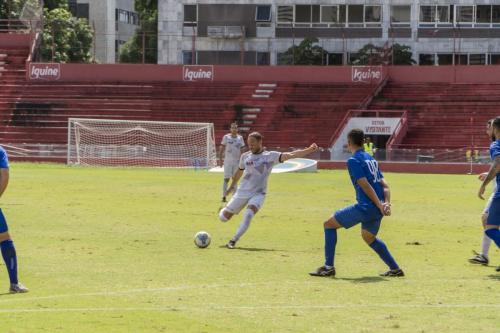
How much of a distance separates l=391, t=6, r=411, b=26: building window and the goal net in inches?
836

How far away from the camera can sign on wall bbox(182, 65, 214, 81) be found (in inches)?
2724

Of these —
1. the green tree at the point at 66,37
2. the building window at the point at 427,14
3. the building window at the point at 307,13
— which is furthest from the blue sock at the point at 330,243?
the green tree at the point at 66,37

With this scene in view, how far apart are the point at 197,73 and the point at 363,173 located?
55678 mm

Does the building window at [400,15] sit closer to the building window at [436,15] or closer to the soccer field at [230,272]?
the building window at [436,15]

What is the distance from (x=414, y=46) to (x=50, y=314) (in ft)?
212

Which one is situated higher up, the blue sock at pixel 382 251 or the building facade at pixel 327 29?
the building facade at pixel 327 29

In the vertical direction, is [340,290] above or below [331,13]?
below

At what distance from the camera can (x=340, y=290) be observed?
13.4m

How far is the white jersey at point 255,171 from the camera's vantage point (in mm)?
18844

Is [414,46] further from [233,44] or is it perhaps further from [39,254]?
[39,254]

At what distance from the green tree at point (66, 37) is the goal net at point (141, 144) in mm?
20160

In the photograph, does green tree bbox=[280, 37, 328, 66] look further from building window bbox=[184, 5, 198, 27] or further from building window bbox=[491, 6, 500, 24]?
building window bbox=[491, 6, 500, 24]

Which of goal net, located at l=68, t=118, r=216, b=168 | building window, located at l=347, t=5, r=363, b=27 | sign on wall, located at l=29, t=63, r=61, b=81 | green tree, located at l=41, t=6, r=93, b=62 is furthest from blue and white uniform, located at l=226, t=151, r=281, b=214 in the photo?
green tree, located at l=41, t=6, r=93, b=62

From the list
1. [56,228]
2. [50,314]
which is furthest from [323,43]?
[50,314]
